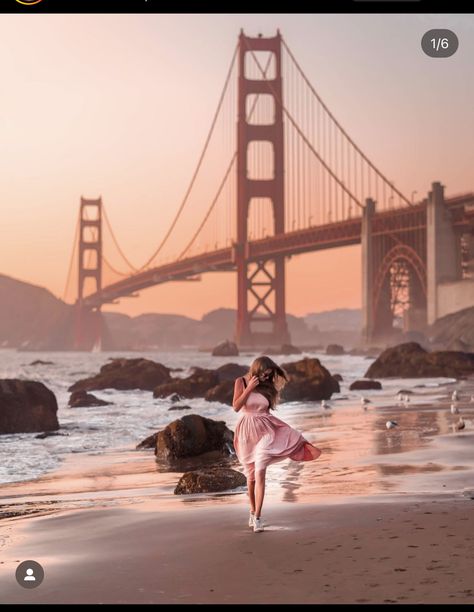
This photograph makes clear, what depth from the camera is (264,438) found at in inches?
227

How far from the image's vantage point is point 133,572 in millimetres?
4578

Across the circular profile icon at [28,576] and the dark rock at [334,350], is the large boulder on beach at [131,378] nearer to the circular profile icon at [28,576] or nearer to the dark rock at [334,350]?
the circular profile icon at [28,576]

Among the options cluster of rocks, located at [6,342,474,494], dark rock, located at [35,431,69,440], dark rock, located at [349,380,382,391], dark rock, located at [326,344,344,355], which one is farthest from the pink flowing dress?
dark rock, located at [326,344,344,355]

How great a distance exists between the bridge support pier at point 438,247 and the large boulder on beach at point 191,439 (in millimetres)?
50569

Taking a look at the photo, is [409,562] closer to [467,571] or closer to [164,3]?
[467,571]

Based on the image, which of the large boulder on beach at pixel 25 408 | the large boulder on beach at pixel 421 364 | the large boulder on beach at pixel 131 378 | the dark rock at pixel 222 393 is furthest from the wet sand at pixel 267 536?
the large boulder on beach at pixel 421 364

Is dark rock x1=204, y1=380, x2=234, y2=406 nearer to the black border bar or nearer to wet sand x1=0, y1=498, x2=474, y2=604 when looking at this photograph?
wet sand x1=0, y1=498, x2=474, y2=604

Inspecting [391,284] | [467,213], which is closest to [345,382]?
[467,213]

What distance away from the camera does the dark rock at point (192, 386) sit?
90.7 ft

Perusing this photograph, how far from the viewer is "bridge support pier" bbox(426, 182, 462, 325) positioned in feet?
204

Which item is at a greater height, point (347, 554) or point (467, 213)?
point (467, 213)

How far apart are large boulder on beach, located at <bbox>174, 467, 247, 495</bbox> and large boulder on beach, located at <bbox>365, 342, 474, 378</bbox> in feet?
88.9

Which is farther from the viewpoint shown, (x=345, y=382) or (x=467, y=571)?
(x=345, y=382)

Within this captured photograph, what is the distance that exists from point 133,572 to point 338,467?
5580mm
